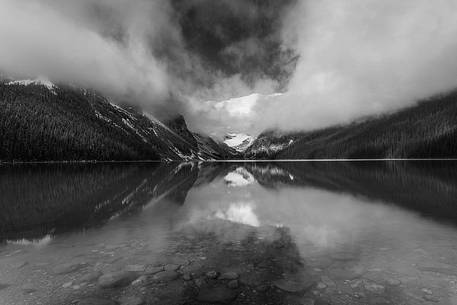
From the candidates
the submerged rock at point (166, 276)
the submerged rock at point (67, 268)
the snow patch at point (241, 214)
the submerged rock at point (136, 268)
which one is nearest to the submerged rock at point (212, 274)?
the submerged rock at point (166, 276)

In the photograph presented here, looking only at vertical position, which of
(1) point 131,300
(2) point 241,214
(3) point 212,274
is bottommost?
(1) point 131,300

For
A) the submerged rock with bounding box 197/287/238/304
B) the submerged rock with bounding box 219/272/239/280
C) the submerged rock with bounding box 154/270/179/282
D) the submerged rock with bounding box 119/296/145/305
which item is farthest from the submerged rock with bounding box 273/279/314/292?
the submerged rock with bounding box 119/296/145/305

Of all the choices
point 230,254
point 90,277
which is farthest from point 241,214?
point 90,277

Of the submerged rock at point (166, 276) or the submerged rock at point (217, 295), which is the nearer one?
the submerged rock at point (217, 295)

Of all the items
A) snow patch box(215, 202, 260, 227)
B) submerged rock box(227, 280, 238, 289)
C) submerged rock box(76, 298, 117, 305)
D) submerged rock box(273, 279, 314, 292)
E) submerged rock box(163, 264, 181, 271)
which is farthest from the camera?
snow patch box(215, 202, 260, 227)

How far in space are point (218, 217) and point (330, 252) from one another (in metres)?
12.2

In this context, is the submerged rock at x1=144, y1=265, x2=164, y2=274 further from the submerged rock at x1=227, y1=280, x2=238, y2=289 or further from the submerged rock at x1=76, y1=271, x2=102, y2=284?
the submerged rock at x1=227, y1=280, x2=238, y2=289

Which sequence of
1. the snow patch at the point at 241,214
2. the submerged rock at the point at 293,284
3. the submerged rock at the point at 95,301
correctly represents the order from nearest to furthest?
the submerged rock at the point at 95,301 < the submerged rock at the point at 293,284 < the snow patch at the point at 241,214

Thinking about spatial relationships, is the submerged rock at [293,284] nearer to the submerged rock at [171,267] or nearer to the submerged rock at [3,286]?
the submerged rock at [171,267]

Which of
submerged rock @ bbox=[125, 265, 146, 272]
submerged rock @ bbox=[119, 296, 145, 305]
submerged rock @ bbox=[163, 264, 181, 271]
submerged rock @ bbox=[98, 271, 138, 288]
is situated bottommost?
submerged rock @ bbox=[119, 296, 145, 305]

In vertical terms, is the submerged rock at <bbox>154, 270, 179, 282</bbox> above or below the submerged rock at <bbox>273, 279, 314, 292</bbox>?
below

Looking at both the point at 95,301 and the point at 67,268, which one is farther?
the point at 67,268

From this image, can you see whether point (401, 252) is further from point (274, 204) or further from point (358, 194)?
point (358, 194)

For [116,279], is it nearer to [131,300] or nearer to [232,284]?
[131,300]
